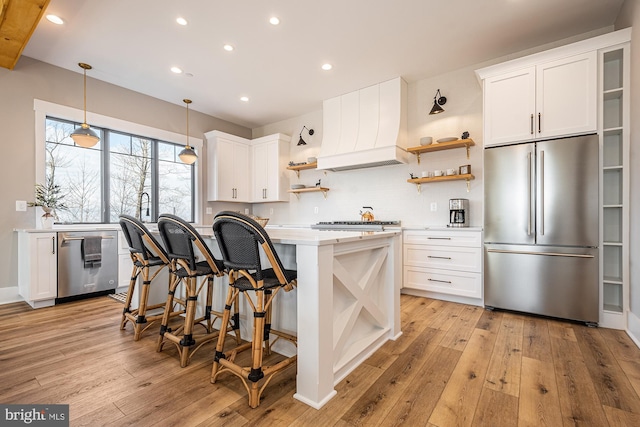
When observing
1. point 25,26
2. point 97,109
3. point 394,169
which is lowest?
point 394,169

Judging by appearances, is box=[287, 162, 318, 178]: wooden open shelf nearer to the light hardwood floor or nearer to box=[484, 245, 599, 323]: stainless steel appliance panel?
box=[484, 245, 599, 323]: stainless steel appliance panel

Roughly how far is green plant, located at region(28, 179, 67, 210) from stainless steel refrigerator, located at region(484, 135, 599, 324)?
5166 mm

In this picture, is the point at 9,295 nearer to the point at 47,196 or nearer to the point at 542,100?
the point at 47,196

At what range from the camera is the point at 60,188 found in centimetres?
400

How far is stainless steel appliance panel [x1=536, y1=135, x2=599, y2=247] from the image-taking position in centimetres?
270

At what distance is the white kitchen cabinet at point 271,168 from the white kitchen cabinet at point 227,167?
197mm

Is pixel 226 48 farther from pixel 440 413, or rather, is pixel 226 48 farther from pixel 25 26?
pixel 440 413

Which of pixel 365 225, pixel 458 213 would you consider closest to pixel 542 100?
pixel 458 213

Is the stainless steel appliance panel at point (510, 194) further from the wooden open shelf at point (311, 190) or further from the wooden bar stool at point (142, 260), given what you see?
the wooden bar stool at point (142, 260)

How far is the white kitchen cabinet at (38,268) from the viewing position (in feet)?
10.8

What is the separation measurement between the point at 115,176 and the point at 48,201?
0.99 metres

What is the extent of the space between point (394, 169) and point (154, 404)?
12.9ft

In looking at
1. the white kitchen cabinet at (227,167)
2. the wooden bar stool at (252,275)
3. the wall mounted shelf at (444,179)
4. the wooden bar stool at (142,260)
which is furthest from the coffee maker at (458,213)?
the white kitchen cabinet at (227,167)

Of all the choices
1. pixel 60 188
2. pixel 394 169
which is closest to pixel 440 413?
pixel 394 169
